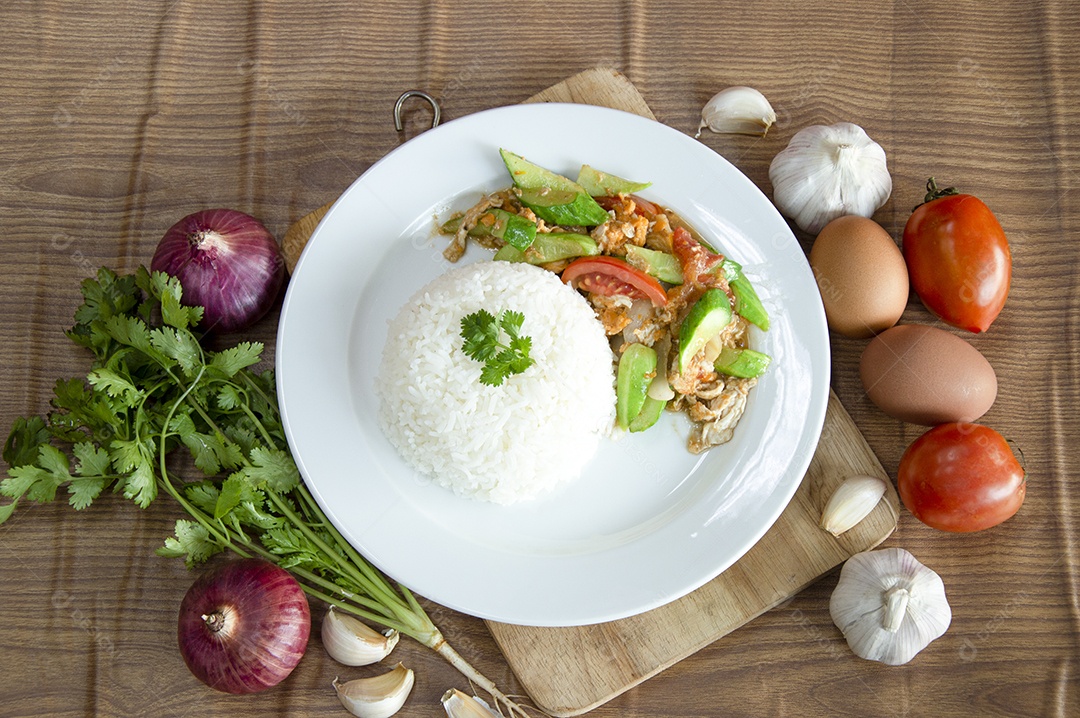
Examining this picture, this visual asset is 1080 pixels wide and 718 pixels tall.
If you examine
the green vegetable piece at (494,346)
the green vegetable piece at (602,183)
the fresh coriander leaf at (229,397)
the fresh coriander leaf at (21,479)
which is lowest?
the fresh coriander leaf at (21,479)

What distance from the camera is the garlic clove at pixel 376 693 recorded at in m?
2.69

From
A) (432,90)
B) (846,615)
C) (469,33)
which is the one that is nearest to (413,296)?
(432,90)

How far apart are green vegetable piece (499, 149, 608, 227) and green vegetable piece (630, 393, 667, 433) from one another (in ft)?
1.95

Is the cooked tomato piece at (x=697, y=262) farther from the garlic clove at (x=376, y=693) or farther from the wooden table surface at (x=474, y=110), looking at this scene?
the garlic clove at (x=376, y=693)

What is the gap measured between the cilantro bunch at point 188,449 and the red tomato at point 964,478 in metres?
1.47

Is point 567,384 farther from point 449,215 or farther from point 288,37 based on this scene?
point 288,37

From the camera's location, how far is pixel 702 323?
2.58 meters

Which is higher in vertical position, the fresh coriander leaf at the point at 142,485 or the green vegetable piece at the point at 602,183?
the green vegetable piece at the point at 602,183

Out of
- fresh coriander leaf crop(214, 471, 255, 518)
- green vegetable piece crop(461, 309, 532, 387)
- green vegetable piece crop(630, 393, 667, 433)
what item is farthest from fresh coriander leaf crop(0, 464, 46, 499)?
green vegetable piece crop(630, 393, 667, 433)

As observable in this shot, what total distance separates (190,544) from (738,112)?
228 centimetres

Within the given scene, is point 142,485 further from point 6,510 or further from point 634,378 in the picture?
point 634,378

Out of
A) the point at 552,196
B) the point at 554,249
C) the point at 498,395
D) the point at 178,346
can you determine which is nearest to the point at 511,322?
the point at 498,395

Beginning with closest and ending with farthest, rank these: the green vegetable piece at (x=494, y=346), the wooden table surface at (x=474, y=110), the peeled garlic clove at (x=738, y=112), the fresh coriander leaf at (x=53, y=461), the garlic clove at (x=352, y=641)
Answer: the green vegetable piece at (x=494, y=346) < the fresh coriander leaf at (x=53, y=461) < the garlic clove at (x=352, y=641) < the wooden table surface at (x=474, y=110) < the peeled garlic clove at (x=738, y=112)

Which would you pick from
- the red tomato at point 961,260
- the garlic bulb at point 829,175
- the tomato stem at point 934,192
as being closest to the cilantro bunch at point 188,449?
the garlic bulb at point 829,175
